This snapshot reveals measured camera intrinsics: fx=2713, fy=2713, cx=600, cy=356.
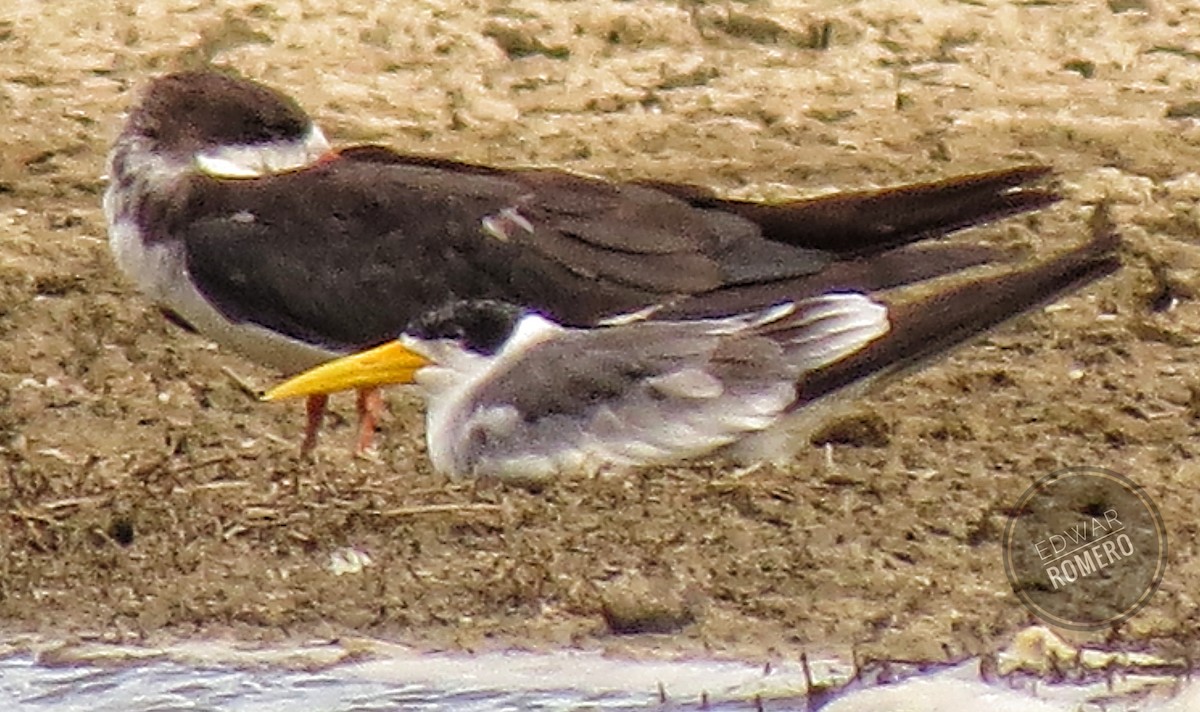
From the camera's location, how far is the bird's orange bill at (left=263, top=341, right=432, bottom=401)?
4.99 metres

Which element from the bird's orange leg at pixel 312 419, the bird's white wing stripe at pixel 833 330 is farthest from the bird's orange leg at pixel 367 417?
the bird's white wing stripe at pixel 833 330

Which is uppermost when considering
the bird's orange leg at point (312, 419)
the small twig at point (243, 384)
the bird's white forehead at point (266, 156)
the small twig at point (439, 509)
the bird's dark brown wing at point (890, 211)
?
the bird's dark brown wing at point (890, 211)

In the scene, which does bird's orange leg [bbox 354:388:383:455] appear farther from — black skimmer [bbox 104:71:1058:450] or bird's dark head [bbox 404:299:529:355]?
bird's dark head [bbox 404:299:529:355]

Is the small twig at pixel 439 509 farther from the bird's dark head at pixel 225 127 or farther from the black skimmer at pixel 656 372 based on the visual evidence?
the bird's dark head at pixel 225 127

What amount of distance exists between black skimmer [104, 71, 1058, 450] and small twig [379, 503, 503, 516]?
1.30ft

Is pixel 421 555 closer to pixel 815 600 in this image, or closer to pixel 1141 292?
pixel 815 600

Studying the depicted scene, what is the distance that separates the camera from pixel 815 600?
464cm

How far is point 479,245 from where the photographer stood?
5.12 m

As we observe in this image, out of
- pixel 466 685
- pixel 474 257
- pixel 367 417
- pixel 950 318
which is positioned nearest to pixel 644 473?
pixel 474 257

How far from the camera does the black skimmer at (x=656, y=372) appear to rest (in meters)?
4.91

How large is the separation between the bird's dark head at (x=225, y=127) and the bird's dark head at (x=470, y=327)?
65cm
